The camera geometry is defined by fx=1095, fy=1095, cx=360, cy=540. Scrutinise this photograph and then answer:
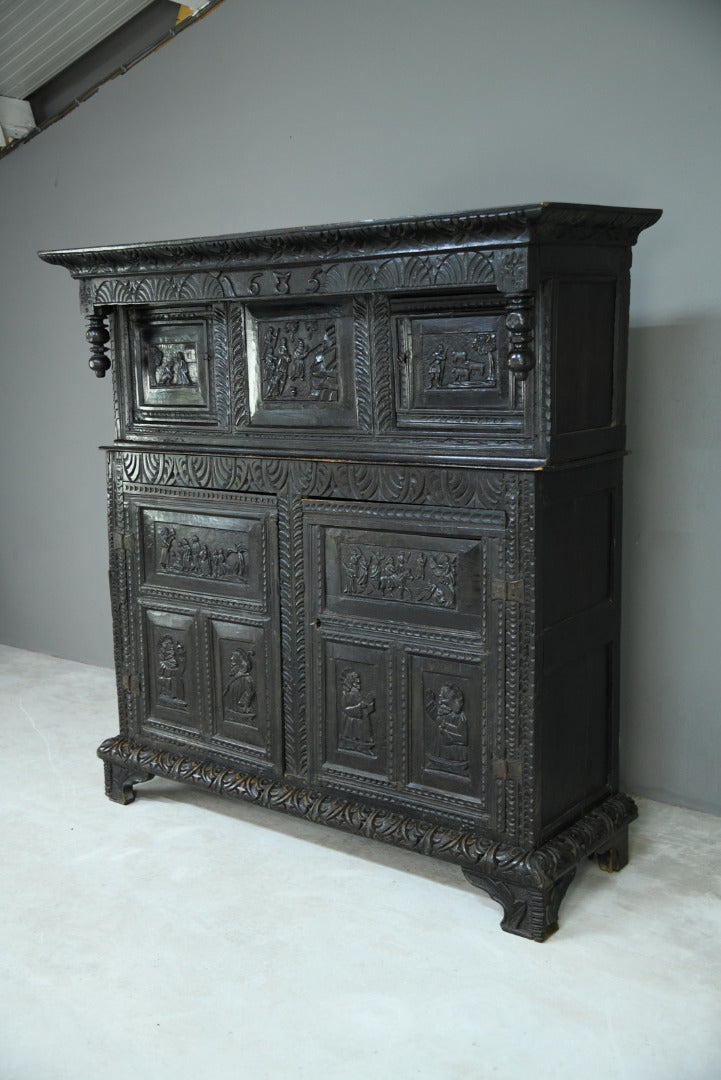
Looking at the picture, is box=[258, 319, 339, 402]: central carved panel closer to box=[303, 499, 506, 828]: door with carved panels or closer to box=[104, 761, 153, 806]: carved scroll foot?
box=[303, 499, 506, 828]: door with carved panels

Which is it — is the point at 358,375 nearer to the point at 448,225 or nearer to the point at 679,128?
the point at 448,225

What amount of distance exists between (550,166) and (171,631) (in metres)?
1.82

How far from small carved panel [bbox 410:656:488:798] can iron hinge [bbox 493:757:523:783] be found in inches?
1.8

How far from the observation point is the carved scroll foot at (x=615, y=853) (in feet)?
9.63

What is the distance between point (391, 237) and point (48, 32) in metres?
2.49

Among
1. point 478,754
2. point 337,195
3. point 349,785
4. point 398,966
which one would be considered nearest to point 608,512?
point 478,754

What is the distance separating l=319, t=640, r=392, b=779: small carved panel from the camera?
2922mm

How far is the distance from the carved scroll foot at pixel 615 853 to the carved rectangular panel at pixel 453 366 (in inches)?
45.5

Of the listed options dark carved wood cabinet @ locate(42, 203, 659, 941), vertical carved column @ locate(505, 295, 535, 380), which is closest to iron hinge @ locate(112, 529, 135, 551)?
dark carved wood cabinet @ locate(42, 203, 659, 941)

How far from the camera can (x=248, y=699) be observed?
3.21m

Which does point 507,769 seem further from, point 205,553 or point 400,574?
point 205,553

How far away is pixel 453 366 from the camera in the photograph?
2709 millimetres

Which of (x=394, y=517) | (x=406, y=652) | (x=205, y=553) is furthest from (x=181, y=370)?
(x=406, y=652)

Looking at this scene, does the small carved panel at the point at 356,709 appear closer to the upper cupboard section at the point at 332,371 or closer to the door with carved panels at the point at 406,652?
the door with carved panels at the point at 406,652
